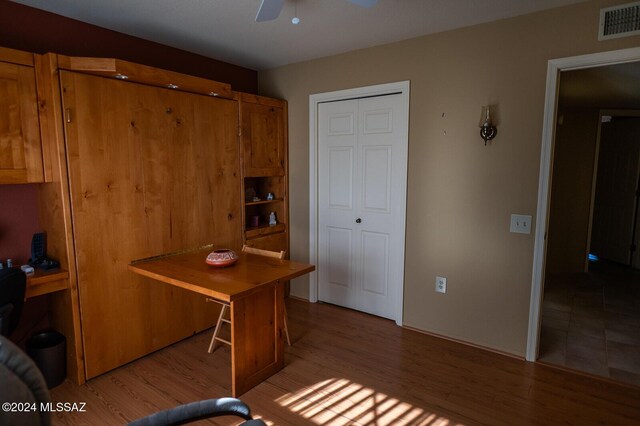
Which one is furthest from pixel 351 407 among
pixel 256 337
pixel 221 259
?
pixel 221 259

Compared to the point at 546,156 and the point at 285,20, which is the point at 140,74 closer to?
the point at 285,20

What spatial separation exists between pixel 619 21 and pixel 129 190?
3416mm

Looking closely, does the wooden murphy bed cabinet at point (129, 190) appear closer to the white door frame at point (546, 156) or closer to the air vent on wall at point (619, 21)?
the white door frame at point (546, 156)

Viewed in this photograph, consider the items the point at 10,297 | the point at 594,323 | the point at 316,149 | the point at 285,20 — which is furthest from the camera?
the point at 316,149

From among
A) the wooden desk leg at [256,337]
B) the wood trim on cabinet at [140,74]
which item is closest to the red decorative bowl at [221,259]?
the wooden desk leg at [256,337]

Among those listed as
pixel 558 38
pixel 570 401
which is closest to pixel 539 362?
pixel 570 401

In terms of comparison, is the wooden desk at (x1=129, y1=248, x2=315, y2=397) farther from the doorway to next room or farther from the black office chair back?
the doorway to next room

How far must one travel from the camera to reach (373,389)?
2.44 metres

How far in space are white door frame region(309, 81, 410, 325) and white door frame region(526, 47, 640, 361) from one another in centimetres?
103

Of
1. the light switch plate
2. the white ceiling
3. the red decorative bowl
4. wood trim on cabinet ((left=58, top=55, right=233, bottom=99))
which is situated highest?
the white ceiling

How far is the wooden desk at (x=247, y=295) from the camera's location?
7.32 ft

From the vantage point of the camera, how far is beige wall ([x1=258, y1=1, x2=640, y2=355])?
2592 millimetres

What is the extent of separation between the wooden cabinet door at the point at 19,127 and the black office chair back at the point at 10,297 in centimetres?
62

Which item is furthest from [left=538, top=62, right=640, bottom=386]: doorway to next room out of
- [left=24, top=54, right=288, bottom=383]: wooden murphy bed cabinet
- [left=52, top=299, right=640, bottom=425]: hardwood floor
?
[left=24, top=54, right=288, bottom=383]: wooden murphy bed cabinet
